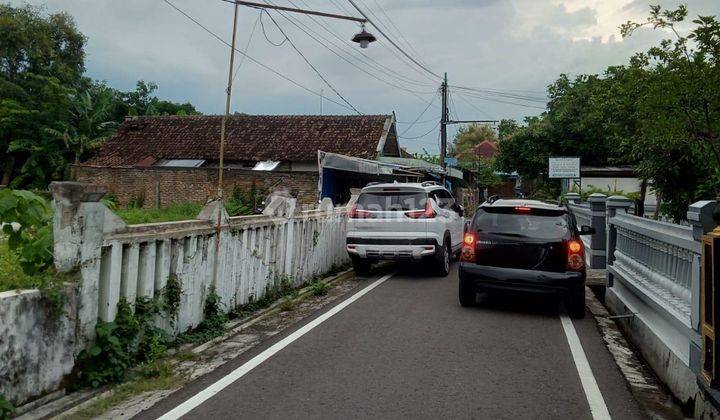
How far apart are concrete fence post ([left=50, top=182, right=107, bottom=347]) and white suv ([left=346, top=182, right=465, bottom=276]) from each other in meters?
6.57

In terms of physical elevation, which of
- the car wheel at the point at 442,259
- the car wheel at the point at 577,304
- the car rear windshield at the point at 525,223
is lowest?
the car wheel at the point at 577,304

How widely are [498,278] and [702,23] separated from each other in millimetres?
3959

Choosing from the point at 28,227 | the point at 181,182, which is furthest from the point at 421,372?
the point at 181,182

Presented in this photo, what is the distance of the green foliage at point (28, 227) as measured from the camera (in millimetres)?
4445

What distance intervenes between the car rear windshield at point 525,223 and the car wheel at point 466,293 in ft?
2.57

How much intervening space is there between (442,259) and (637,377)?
19.5ft

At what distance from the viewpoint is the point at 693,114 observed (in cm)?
751

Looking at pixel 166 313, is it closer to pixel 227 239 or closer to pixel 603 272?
pixel 227 239

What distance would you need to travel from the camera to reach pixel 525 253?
7.67 meters

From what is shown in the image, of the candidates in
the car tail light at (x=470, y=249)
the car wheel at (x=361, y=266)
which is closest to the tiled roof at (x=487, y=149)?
the car wheel at (x=361, y=266)

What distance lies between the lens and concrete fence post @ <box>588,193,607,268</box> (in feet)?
38.2

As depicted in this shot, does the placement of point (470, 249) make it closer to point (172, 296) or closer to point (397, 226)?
point (397, 226)

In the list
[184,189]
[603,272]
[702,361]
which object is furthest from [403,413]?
[184,189]

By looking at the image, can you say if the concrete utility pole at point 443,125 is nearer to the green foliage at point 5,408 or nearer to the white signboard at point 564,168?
the white signboard at point 564,168
